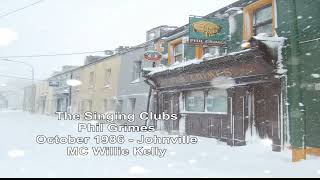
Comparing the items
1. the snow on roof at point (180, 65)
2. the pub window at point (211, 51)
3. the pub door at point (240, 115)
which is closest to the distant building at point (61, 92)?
the snow on roof at point (180, 65)

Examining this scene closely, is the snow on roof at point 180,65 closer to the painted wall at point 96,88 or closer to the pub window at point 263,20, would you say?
the pub window at point 263,20

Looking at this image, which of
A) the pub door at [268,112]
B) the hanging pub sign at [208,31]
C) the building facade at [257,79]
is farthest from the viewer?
the hanging pub sign at [208,31]

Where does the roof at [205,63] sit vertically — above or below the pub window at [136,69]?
below

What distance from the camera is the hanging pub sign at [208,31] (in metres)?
15.5

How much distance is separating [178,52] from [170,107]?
9.68ft

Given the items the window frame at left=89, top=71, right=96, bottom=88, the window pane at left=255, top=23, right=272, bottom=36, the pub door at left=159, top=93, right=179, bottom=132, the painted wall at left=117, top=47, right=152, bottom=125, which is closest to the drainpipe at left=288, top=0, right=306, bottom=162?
the window pane at left=255, top=23, right=272, bottom=36

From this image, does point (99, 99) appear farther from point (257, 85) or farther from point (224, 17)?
point (257, 85)

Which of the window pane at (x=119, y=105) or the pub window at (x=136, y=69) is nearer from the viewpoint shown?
the pub window at (x=136, y=69)

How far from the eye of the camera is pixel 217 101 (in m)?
16.8

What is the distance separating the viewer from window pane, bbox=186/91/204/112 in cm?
1803

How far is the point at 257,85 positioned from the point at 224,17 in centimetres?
385

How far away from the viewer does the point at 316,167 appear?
9.67m

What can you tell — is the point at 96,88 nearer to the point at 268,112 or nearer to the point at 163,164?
the point at 268,112

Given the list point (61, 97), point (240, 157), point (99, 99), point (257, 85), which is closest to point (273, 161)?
point (240, 157)
